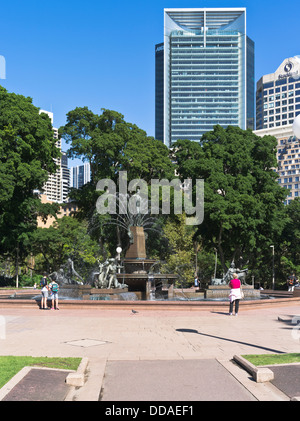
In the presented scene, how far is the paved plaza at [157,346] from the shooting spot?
23.9ft

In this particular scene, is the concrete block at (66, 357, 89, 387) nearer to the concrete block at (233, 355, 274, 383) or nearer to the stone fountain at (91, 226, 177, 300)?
the concrete block at (233, 355, 274, 383)

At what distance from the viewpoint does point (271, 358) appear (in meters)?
9.54

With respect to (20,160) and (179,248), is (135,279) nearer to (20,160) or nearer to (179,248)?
(20,160)

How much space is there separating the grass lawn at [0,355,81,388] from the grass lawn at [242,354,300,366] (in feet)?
10.8

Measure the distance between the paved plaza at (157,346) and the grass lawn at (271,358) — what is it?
41 centimetres

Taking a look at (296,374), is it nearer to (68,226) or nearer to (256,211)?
(256,211)

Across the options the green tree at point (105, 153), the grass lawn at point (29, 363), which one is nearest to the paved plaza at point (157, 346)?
the grass lawn at point (29, 363)

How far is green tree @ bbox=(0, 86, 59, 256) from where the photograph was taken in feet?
119

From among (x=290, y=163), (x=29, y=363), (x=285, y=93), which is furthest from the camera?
(x=285, y=93)

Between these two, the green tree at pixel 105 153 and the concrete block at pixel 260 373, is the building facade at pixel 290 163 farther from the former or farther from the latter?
the concrete block at pixel 260 373

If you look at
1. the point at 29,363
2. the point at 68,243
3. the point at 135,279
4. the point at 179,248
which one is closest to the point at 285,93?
the point at 179,248

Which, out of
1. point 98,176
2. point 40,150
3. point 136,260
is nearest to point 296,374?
point 136,260

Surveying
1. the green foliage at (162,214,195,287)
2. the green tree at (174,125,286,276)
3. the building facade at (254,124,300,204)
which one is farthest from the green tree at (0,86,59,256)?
the building facade at (254,124,300,204)

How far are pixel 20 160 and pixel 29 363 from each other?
98.8 feet
